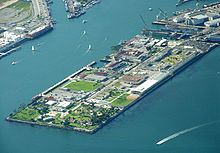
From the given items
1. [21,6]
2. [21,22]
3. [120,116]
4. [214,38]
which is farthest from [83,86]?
[21,6]

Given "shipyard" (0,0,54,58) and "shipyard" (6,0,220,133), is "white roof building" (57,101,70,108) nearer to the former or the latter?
"shipyard" (6,0,220,133)

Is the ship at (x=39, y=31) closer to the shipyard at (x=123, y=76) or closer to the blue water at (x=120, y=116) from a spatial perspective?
the blue water at (x=120, y=116)

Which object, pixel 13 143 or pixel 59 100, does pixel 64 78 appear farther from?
pixel 13 143

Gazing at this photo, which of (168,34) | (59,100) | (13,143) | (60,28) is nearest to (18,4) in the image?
(60,28)

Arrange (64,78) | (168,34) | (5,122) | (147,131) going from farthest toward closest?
(168,34), (64,78), (5,122), (147,131)

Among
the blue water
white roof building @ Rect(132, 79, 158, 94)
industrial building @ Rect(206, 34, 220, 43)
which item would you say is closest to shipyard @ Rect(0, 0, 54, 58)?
the blue water
